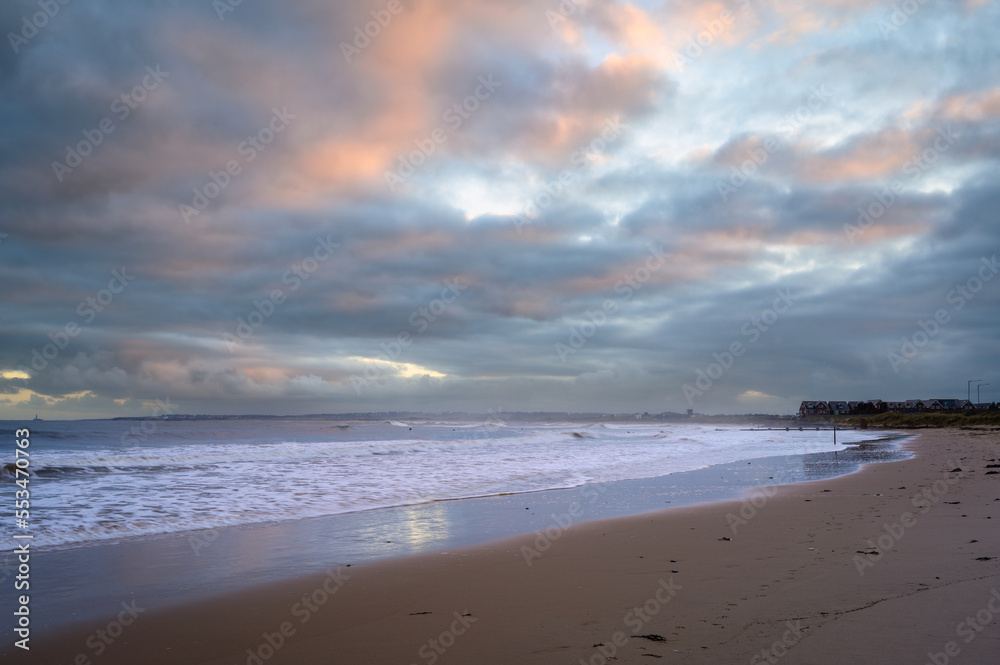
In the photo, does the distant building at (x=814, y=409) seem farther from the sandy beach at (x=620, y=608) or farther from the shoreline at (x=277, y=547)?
the sandy beach at (x=620, y=608)

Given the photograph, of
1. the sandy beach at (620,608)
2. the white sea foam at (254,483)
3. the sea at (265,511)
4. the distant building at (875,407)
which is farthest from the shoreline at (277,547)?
the distant building at (875,407)

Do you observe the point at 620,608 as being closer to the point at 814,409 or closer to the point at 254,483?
the point at 254,483

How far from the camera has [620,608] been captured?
5668mm

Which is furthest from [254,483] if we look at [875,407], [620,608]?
[875,407]

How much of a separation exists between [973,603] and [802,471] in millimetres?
17097

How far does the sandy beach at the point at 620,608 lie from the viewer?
15.1 ft

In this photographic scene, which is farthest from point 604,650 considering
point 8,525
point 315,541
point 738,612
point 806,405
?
point 806,405

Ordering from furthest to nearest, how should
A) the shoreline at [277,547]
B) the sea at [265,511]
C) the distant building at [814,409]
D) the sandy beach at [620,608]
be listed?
the distant building at [814,409] < the sea at [265,511] < the shoreline at [277,547] < the sandy beach at [620,608]

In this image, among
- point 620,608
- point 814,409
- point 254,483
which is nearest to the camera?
point 620,608

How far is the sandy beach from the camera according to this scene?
15.1 ft

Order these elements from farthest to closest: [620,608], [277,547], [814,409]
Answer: [814,409] → [277,547] → [620,608]

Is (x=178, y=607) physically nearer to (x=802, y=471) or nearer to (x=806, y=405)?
(x=802, y=471)

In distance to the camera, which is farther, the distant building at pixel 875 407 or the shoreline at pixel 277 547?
the distant building at pixel 875 407

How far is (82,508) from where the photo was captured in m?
11.7
